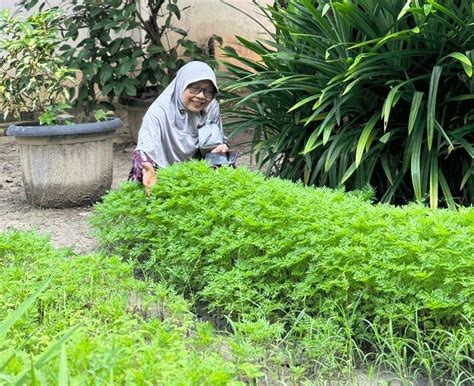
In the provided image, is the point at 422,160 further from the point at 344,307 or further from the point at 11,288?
the point at 11,288

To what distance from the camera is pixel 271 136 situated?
6.24m

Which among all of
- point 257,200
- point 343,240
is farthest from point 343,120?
point 343,240

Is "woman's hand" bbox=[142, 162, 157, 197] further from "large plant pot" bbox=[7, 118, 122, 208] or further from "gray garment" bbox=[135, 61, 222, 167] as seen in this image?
"large plant pot" bbox=[7, 118, 122, 208]

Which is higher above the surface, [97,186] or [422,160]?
[422,160]

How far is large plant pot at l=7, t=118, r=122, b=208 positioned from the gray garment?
3.36 ft

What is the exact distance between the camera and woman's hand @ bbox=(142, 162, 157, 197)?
5151mm

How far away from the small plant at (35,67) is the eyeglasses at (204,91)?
4.86 ft

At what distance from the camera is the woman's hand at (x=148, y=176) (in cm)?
515

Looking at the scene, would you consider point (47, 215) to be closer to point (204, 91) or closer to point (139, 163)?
point (139, 163)

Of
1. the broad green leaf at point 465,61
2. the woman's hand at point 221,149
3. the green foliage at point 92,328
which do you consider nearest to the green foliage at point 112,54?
the woman's hand at point 221,149

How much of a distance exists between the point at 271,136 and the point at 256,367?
3164 millimetres

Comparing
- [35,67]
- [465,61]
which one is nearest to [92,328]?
[465,61]

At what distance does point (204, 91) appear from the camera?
569 cm

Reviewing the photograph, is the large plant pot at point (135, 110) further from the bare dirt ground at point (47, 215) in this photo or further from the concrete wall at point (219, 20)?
the concrete wall at point (219, 20)
